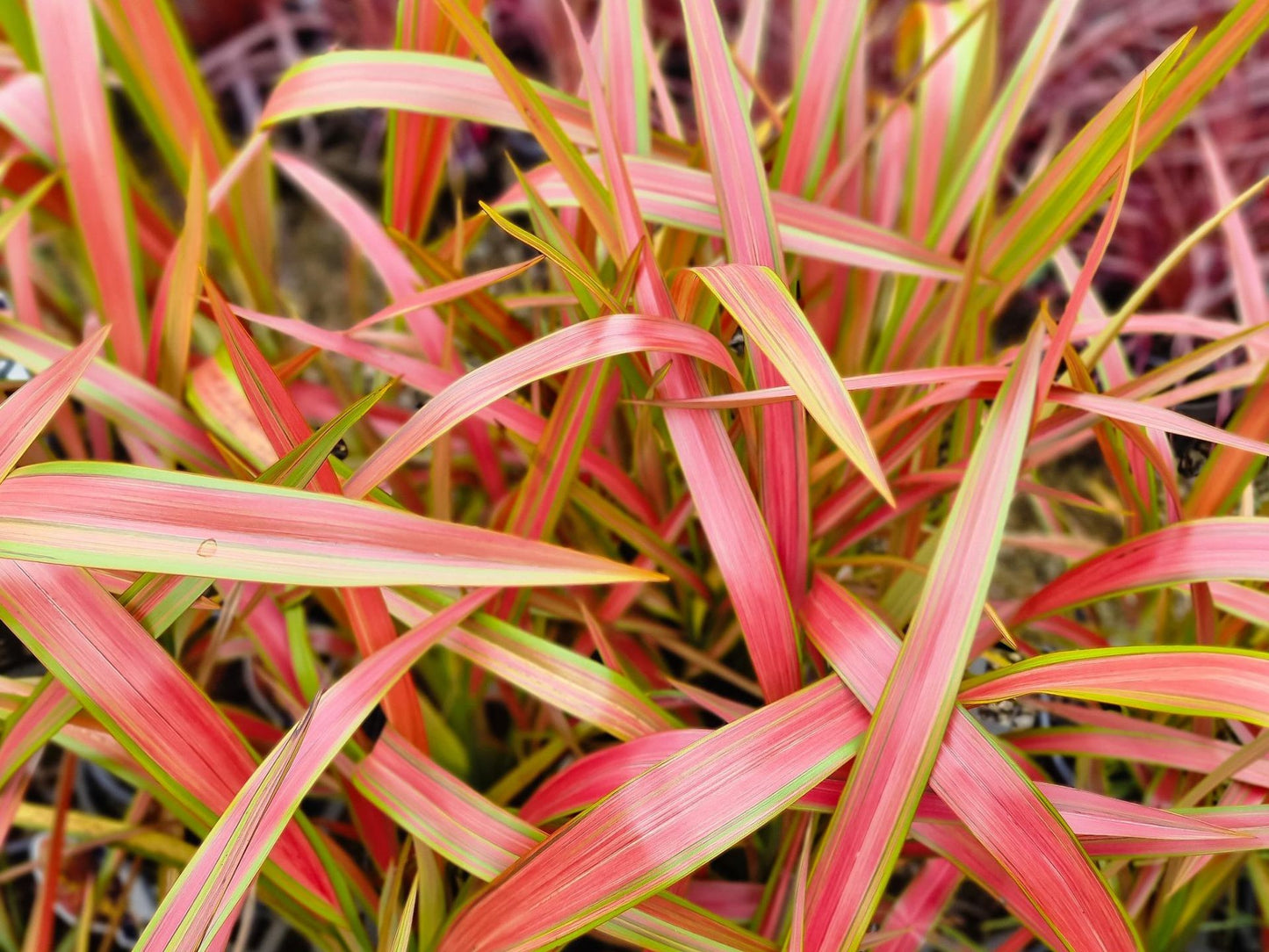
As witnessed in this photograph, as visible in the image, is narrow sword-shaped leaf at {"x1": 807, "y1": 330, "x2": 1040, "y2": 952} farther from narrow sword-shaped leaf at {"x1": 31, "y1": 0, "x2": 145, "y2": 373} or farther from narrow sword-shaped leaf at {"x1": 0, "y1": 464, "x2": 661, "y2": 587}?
narrow sword-shaped leaf at {"x1": 31, "y1": 0, "x2": 145, "y2": 373}

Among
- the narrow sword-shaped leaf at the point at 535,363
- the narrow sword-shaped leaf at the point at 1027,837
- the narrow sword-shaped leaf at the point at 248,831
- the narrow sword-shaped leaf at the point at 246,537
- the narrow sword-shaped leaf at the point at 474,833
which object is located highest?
the narrow sword-shaped leaf at the point at 535,363

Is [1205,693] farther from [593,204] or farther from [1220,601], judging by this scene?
[593,204]

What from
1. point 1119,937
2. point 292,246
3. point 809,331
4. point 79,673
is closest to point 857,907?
point 1119,937

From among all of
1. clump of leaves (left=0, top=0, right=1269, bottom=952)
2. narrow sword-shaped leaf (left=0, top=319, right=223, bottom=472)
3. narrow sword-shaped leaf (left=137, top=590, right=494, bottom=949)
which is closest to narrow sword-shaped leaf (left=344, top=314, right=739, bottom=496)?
clump of leaves (left=0, top=0, right=1269, bottom=952)

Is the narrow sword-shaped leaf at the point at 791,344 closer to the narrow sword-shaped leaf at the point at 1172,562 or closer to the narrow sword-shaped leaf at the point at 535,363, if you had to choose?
the narrow sword-shaped leaf at the point at 535,363

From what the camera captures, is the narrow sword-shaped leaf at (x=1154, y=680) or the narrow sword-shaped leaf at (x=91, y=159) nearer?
the narrow sword-shaped leaf at (x=1154, y=680)

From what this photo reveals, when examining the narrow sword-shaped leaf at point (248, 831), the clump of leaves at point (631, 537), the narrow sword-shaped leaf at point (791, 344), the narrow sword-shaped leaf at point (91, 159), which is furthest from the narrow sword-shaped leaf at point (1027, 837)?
the narrow sword-shaped leaf at point (91, 159)

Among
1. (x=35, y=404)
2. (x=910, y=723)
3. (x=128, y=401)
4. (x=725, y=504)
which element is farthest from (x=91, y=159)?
(x=910, y=723)

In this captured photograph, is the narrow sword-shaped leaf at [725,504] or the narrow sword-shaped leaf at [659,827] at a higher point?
the narrow sword-shaped leaf at [725,504]

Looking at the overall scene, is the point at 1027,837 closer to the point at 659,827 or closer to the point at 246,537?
the point at 659,827
